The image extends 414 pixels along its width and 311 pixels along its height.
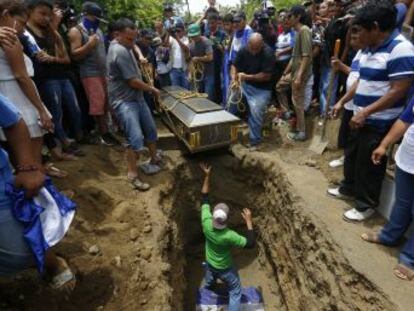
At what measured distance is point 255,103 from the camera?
5957 mm

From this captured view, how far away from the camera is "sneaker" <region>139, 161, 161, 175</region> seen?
5121 millimetres

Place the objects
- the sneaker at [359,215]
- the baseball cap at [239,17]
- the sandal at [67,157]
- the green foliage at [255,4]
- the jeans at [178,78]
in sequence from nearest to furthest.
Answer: the sneaker at [359,215], the sandal at [67,157], the baseball cap at [239,17], the jeans at [178,78], the green foliage at [255,4]

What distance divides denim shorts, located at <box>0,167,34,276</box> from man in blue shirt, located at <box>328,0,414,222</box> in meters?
3.06

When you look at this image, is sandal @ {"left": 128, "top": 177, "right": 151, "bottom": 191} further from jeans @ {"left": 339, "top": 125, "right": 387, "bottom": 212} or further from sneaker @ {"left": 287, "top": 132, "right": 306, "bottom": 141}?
sneaker @ {"left": 287, "top": 132, "right": 306, "bottom": 141}

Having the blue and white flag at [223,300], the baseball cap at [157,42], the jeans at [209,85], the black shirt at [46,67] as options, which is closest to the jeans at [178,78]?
the jeans at [209,85]

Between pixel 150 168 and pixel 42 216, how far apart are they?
2.87 m

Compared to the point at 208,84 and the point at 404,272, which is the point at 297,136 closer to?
the point at 208,84

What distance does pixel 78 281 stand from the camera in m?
3.05

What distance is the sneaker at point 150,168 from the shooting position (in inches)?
202

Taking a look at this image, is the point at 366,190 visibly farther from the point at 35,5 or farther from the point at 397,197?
the point at 35,5

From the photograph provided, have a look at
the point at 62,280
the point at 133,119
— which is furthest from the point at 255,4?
the point at 62,280

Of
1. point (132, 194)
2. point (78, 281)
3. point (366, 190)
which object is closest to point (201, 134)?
point (132, 194)

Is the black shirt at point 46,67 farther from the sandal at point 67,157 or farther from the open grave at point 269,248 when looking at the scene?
the open grave at point 269,248

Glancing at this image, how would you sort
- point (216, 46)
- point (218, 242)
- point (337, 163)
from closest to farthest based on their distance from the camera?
point (218, 242) < point (337, 163) < point (216, 46)
